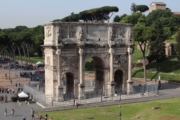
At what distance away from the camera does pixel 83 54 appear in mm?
41906

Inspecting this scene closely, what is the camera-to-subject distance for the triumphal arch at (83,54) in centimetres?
4056

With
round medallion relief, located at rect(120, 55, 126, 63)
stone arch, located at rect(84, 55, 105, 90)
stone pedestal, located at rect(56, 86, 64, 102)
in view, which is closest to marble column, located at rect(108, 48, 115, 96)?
stone arch, located at rect(84, 55, 105, 90)

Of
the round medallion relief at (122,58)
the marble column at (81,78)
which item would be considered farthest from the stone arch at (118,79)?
the marble column at (81,78)

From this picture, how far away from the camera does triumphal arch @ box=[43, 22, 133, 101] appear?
40.6m

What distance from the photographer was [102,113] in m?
35.1

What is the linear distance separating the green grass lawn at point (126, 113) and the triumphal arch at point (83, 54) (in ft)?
16.9

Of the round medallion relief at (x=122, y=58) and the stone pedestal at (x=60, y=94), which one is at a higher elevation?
the round medallion relief at (x=122, y=58)

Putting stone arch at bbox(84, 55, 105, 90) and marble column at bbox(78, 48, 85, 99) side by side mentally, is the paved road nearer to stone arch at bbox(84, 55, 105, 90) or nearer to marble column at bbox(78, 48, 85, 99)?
marble column at bbox(78, 48, 85, 99)

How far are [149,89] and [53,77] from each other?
15332 millimetres

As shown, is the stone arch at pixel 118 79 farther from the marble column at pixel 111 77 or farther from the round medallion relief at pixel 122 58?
the marble column at pixel 111 77

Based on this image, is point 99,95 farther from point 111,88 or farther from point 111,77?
point 111,77

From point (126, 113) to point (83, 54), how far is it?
446 inches

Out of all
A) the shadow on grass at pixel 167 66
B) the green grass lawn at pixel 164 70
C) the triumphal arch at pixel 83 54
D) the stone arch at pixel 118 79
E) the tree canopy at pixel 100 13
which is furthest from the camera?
the tree canopy at pixel 100 13

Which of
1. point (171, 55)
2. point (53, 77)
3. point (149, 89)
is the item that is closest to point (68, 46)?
point (53, 77)
